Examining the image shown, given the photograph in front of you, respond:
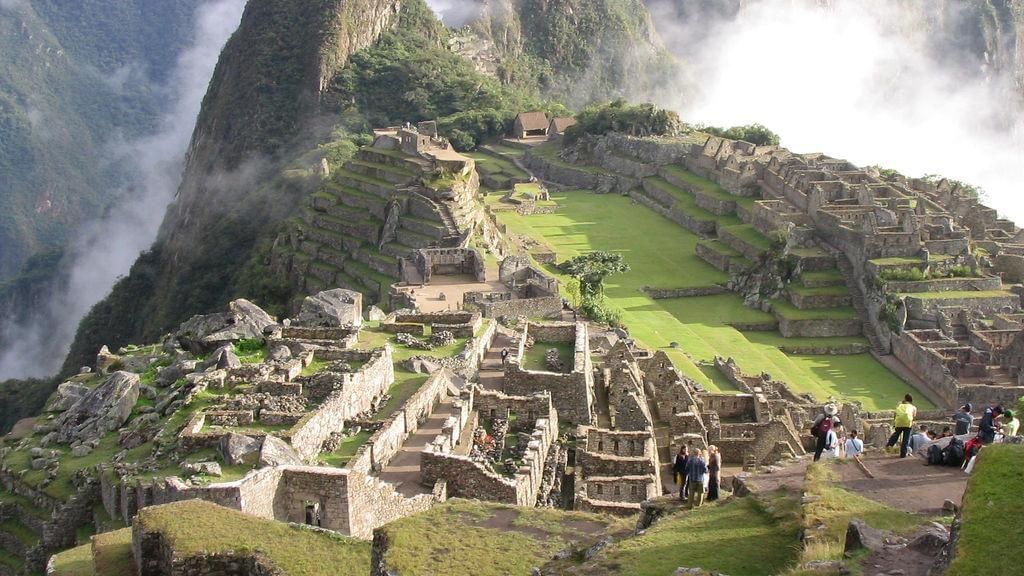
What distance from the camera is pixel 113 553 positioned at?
1814cm

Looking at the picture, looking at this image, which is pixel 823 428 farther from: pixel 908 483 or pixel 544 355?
pixel 544 355

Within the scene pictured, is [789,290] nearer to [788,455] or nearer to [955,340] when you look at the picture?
[955,340]

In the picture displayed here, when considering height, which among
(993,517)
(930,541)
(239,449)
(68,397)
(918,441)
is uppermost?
(68,397)

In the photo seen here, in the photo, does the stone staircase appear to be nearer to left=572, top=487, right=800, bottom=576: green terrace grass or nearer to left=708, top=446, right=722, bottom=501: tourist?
left=708, top=446, right=722, bottom=501: tourist

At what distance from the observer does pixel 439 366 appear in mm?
27984

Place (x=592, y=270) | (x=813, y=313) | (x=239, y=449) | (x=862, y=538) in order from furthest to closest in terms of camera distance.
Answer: (x=813, y=313) < (x=592, y=270) < (x=239, y=449) < (x=862, y=538)

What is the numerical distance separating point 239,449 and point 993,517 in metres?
12.4

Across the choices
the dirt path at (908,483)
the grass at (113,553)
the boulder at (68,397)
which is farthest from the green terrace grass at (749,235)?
the grass at (113,553)

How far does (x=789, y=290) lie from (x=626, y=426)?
3525 centimetres

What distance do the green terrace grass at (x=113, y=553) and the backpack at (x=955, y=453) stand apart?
9837 millimetres

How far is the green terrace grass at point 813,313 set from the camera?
2349 inches

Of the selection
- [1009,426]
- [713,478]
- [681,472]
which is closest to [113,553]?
[681,472]

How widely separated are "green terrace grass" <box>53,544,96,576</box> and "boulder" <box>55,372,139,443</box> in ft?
14.9

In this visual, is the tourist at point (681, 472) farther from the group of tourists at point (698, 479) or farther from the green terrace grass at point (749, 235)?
the green terrace grass at point (749, 235)
